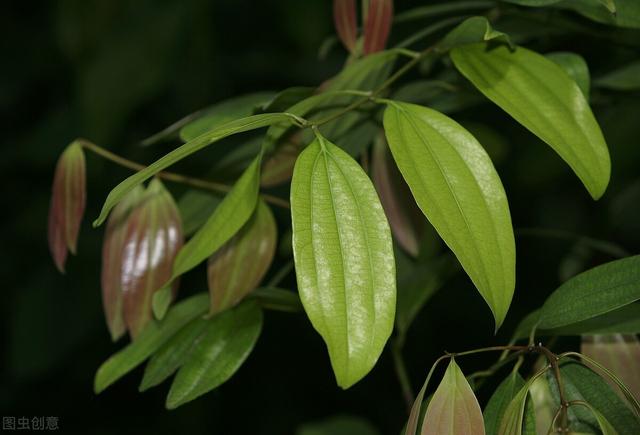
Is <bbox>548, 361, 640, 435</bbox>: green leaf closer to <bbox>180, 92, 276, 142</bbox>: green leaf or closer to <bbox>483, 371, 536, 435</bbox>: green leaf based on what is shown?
<bbox>483, 371, 536, 435</bbox>: green leaf

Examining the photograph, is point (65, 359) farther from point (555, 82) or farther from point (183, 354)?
point (555, 82)

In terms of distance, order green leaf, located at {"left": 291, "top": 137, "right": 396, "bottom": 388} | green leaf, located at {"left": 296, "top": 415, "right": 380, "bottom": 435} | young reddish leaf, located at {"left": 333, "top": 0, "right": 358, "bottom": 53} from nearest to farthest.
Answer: green leaf, located at {"left": 291, "top": 137, "right": 396, "bottom": 388} → young reddish leaf, located at {"left": 333, "top": 0, "right": 358, "bottom": 53} → green leaf, located at {"left": 296, "top": 415, "right": 380, "bottom": 435}

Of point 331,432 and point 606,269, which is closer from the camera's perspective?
point 606,269

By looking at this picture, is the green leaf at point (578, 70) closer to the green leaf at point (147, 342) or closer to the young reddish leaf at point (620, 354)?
the young reddish leaf at point (620, 354)

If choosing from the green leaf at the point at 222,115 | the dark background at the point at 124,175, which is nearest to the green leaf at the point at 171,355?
the green leaf at the point at 222,115

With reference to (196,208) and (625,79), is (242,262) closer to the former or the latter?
(196,208)

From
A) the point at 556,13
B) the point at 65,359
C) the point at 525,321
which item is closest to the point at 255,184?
the point at 525,321

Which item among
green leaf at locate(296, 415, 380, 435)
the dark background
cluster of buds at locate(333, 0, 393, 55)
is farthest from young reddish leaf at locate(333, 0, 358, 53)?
the dark background
